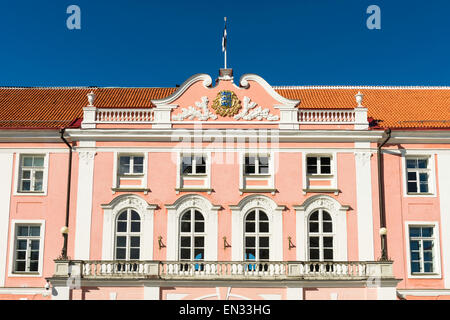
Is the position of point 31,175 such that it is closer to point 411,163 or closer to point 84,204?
point 84,204

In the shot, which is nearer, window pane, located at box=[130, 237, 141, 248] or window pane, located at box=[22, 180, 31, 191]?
window pane, located at box=[130, 237, 141, 248]

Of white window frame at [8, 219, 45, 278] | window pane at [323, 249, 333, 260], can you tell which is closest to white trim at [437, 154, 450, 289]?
window pane at [323, 249, 333, 260]

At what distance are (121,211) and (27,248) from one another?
4184mm

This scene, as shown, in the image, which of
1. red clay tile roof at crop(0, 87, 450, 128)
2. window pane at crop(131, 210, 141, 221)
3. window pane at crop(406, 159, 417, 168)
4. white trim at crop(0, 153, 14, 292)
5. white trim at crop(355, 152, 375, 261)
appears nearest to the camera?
white trim at crop(355, 152, 375, 261)

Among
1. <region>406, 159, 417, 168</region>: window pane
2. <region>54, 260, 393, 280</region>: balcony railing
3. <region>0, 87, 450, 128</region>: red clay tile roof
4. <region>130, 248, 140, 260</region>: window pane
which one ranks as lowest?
<region>54, 260, 393, 280</region>: balcony railing

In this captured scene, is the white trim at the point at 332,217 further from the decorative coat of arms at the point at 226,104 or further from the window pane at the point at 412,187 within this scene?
the decorative coat of arms at the point at 226,104

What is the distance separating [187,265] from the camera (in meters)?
27.2

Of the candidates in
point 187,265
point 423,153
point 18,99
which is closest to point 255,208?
point 187,265


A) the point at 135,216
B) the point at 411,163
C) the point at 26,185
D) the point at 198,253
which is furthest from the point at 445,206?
the point at 26,185

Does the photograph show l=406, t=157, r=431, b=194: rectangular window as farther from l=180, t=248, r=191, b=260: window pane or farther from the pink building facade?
l=180, t=248, r=191, b=260: window pane

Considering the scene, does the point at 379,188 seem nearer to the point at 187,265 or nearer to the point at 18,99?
the point at 187,265

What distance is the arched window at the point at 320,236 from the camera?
90.5 feet

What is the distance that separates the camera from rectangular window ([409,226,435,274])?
27.9 metres

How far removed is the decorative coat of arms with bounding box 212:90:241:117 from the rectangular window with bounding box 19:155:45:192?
7762mm
